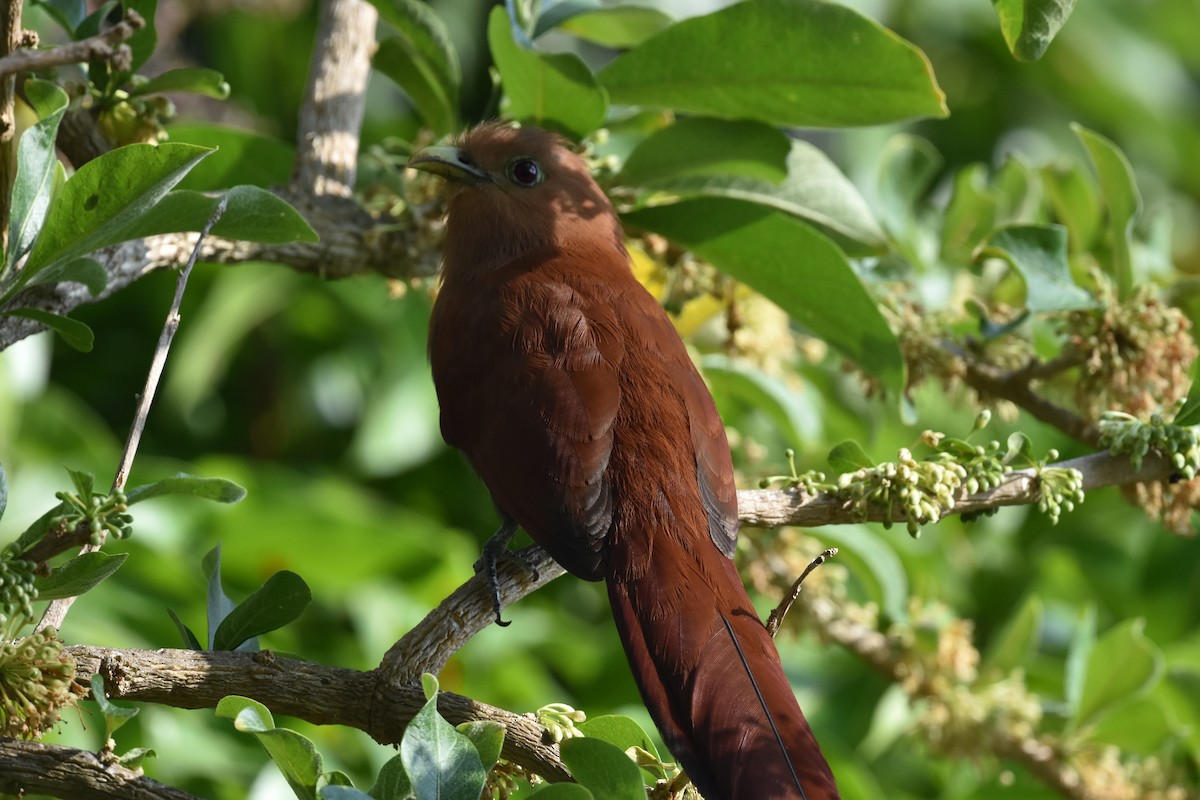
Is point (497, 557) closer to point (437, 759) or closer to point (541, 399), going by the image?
point (541, 399)

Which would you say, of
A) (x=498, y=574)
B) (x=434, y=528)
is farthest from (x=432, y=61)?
(x=434, y=528)

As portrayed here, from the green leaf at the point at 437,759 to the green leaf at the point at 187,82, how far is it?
49.3 inches

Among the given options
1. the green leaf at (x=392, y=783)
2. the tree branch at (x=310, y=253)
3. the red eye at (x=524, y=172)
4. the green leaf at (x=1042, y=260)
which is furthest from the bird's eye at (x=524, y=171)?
the green leaf at (x=392, y=783)

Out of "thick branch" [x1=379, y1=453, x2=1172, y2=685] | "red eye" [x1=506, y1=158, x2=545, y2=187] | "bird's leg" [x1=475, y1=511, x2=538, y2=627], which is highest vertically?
"red eye" [x1=506, y1=158, x2=545, y2=187]

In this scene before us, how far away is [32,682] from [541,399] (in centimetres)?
103

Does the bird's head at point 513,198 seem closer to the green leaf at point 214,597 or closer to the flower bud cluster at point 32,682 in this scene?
the green leaf at point 214,597

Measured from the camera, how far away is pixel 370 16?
2.99 m

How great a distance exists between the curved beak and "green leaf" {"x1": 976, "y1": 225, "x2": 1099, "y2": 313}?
1.13 metres

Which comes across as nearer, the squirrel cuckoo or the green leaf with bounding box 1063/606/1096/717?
the squirrel cuckoo

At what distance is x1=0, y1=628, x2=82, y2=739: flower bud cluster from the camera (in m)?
1.67

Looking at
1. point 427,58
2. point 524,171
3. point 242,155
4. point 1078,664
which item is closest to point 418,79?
point 427,58

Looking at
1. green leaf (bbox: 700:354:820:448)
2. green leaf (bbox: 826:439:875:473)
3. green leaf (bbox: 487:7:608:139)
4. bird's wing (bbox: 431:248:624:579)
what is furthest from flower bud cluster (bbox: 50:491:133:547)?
green leaf (bbox: 700:354:820:448)

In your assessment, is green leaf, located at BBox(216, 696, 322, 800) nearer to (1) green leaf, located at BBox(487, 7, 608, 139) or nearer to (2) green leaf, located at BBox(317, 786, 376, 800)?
(2) green leaf, located at BBox(317, 786, 376, 800)

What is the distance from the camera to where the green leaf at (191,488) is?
174cm
